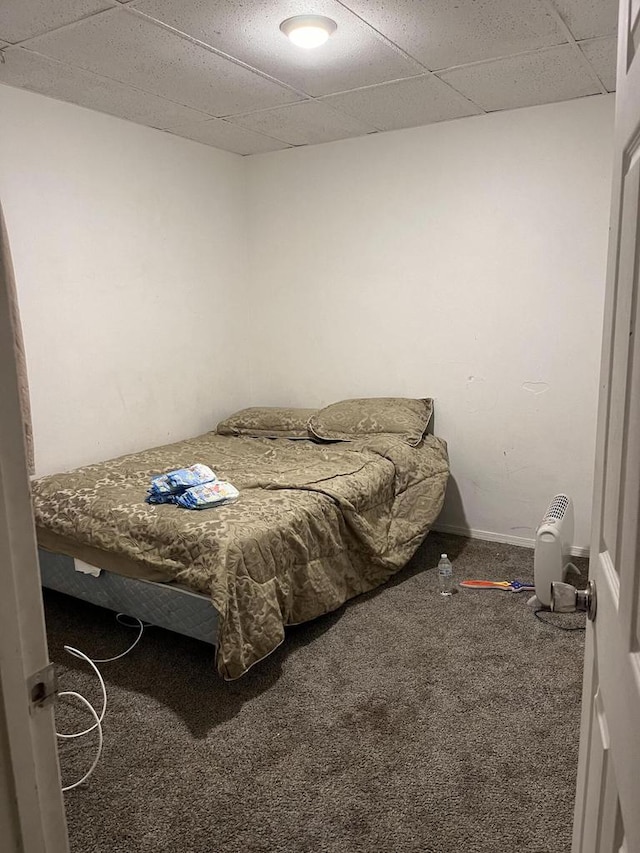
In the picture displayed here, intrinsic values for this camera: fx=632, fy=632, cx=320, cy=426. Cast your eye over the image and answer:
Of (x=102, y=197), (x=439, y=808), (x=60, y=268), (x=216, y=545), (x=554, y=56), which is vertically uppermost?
(x=554, y=56)

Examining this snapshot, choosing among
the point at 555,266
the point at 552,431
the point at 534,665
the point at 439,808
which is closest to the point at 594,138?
the point at 555,266

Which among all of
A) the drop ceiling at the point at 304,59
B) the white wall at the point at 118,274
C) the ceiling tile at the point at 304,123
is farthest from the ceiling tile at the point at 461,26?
the white wall at the point at 118,274

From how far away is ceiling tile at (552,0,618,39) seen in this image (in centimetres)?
216

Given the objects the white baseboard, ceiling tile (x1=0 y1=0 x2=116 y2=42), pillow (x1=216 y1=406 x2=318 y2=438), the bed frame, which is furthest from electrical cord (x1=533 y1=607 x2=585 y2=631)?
ceiling tile (x1=0 y1=0 x2=116 y2=42)

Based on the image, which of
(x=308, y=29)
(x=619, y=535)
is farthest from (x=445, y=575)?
(x=308, y=29)

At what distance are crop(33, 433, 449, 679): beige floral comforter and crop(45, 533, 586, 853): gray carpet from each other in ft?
0.62

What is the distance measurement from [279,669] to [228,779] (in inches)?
23.1

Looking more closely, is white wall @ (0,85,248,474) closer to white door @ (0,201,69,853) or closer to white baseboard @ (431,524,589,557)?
white baseboard @ (431,524,589,557)

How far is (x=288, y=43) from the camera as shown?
2477 mm

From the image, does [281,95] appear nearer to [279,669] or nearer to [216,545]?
[216,545]

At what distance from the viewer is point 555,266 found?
3.37 meters

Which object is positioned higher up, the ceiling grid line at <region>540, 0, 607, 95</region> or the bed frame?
the ceiling grid line at <region>540, 0, 607, 95</region>

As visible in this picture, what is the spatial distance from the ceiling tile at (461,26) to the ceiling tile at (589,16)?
0.05 m

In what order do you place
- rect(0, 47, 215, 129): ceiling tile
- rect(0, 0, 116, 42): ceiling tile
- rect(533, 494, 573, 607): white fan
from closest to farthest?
rect(0, 0, 116, 42): ceiling tile < rect(0, 47, 215, 129): ceiling tile < rect(533, 494, 573, 607): white fan
